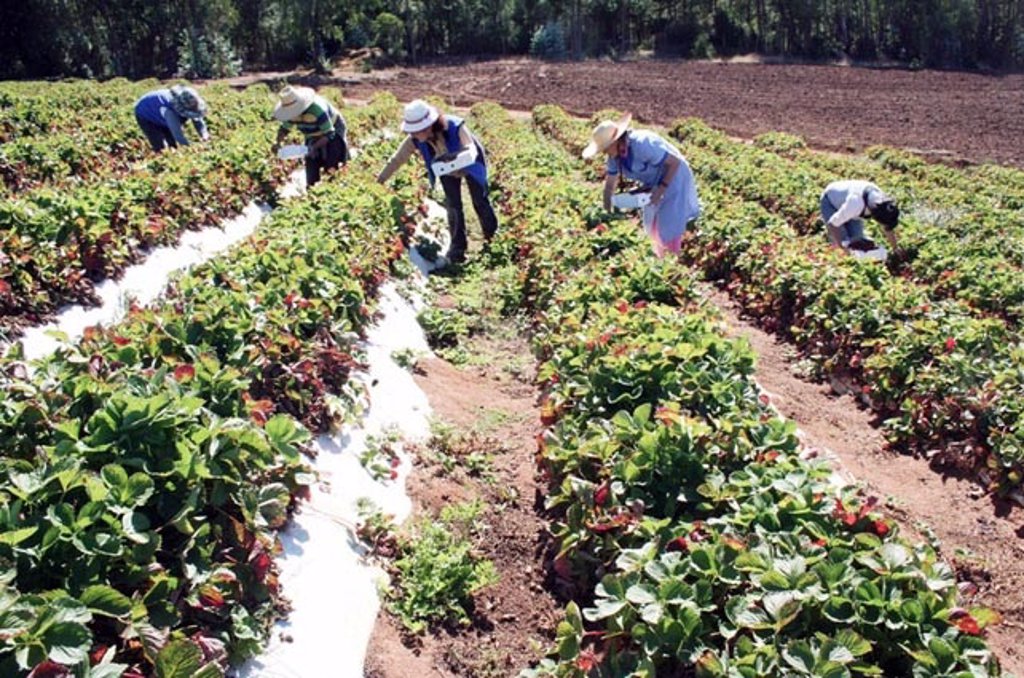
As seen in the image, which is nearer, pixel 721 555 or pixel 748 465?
pixel 721 555

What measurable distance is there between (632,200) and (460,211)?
7.14ft

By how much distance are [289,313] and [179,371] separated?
129 centimetres

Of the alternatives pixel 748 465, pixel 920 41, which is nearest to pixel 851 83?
pixel 920 41

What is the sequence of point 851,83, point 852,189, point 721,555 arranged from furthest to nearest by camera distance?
point 851,83 → point 852,189 → point 721,555

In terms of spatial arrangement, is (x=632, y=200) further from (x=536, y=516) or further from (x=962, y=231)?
(x=962, y=231)

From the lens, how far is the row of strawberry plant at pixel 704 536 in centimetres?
267

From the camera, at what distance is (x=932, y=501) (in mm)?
5117

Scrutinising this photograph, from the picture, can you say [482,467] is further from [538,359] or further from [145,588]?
[145,588]

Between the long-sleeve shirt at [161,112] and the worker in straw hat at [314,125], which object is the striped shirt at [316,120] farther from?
the long-sleeve shirt at [161,112]

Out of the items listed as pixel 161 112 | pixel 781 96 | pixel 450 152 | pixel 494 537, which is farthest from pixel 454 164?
pixel 781 96

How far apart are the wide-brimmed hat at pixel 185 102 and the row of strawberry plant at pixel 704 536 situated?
27.1 ft

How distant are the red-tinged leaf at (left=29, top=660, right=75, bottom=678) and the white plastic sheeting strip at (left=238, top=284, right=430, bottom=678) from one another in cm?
83

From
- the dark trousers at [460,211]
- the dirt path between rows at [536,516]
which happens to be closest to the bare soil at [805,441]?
the dirt path between rows at [536,516]

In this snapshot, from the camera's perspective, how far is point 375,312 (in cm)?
653
